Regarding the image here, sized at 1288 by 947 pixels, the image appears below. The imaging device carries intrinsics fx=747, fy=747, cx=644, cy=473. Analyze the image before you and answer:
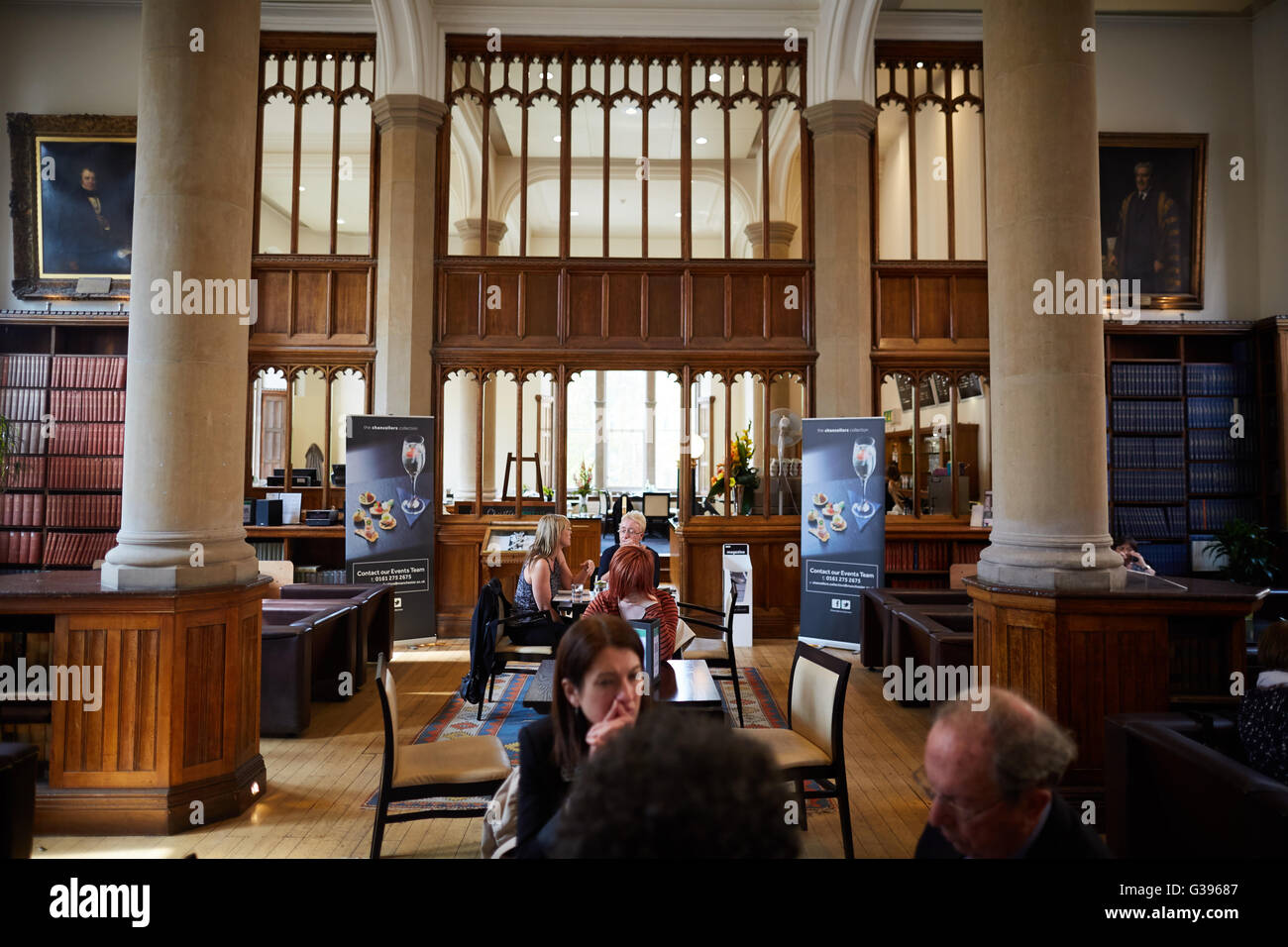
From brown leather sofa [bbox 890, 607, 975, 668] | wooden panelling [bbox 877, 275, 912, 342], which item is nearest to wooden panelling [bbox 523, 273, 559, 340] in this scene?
wooden panelling [bbox 877, 275, 912, 342]

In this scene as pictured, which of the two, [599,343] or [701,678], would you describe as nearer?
[701,678]

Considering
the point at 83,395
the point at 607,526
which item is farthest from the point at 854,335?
the point at 607,526

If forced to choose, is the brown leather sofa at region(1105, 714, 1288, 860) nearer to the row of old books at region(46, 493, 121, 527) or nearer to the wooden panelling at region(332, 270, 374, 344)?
the wooden panelling at region(332, 270, 374, 344)

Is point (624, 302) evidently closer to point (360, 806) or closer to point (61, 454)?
point (360, 806)

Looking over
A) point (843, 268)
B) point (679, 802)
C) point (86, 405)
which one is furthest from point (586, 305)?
point (679, 802)

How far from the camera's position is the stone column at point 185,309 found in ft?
10.8

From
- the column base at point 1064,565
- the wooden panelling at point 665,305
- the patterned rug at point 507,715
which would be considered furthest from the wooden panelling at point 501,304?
the column base at point 1064,565

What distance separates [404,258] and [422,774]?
6.03 metres

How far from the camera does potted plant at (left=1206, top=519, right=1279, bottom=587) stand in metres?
7.32

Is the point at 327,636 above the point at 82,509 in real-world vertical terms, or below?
below

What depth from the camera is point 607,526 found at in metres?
15.7

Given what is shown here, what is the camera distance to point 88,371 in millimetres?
7738

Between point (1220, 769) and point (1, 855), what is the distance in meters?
3.42
